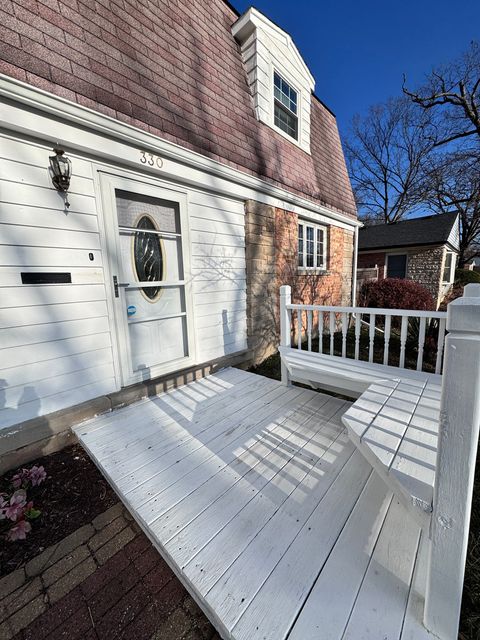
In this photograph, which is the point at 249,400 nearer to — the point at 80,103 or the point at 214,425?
the point at 214,425


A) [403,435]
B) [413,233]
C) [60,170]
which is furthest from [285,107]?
[413,233]

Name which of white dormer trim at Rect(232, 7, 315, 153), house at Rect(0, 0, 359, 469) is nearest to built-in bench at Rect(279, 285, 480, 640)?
house at Rect(0, 0, 359, 469)

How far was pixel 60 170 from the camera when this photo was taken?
2215 mm

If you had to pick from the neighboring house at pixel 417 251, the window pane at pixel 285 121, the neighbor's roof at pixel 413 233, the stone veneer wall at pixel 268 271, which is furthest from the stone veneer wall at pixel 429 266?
the window pane at pixel 285 121

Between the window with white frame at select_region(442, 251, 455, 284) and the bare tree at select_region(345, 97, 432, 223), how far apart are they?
22.2 ft

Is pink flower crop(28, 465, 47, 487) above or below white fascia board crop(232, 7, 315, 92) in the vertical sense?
below

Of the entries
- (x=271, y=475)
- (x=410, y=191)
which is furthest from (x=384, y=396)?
(x=410, y=191)

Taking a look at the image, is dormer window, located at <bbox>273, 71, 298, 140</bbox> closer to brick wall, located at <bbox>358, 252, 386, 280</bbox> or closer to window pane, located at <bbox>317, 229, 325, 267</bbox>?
window pane, located at <bbox>317, 229, 325, 267</bbox>

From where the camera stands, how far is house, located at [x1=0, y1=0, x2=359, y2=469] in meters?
2.17

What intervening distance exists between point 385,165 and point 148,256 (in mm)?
23097

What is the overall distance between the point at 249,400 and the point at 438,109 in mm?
14830

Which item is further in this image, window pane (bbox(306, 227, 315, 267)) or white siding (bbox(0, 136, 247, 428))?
window pane (bbox(306, 227, 315, 267))

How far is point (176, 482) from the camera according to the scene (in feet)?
5.94

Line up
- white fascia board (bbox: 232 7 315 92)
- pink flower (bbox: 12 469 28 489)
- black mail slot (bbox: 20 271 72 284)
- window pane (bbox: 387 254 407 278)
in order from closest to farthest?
pink flower (bbox: 12 469 28 489) < black mail slot (bbox: 20 271 72 284) < white fascia board (bbox: 232 7 315 92) < window pane (bbox: 387 254 407 278)
